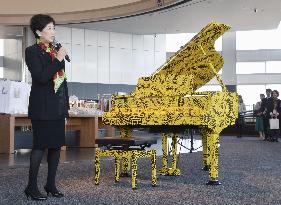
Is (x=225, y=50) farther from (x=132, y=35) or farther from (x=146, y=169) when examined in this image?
(x=146, y=169)

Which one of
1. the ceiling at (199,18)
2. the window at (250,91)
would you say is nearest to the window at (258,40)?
the window at (250,91)

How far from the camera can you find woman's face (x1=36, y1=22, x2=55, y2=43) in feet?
11.7

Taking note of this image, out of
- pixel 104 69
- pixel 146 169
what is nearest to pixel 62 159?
pixel 146 169

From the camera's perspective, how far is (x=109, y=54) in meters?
17.5

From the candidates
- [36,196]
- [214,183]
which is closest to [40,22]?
[36,196]

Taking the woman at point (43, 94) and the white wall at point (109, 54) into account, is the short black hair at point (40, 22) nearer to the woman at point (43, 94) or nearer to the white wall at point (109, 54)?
the woman at point (43, 94)

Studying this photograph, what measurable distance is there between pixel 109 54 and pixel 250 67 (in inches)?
270

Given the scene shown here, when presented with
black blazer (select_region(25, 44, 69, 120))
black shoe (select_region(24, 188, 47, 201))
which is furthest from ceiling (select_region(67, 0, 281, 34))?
black shoe (select_region(24, 188, 47, 201))

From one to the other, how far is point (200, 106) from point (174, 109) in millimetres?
247

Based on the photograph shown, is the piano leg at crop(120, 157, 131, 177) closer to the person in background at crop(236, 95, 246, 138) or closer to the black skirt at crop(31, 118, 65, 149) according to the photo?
the black skirt at crop(31, 118, 65, 149)

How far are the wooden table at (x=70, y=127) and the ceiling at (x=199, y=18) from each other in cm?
443

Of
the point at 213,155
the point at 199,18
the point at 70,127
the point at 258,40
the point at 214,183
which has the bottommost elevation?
the point at 214,183

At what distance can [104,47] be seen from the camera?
56.9 ft

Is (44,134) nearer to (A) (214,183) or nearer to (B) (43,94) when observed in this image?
(B) (43,94)
